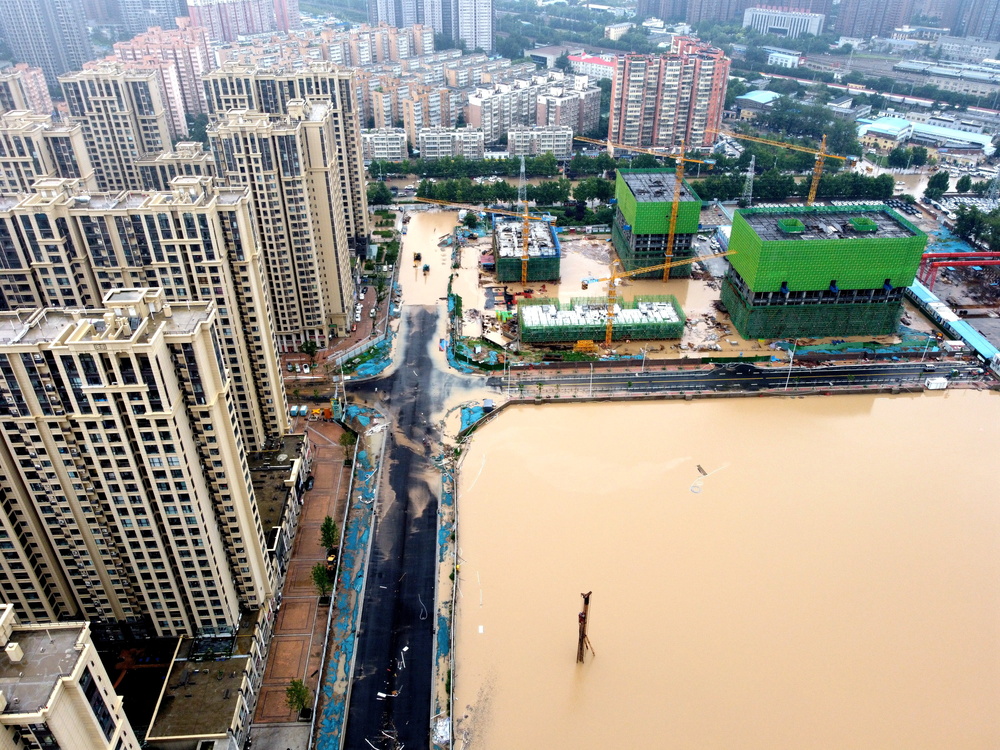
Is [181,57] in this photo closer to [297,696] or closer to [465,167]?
[465,167]

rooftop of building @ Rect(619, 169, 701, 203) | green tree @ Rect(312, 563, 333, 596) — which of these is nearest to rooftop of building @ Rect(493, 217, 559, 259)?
rooftop of building @ Rect(619, 169, 701, 203)

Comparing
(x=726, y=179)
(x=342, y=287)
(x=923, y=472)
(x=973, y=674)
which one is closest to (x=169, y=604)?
(x=342, y=287)

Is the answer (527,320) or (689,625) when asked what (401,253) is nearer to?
(527,320)

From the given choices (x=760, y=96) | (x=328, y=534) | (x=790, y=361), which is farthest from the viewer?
(x=760, y=96)

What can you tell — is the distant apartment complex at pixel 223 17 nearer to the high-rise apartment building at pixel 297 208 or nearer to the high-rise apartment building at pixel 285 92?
the high-rise apartment building at pixel 285 92

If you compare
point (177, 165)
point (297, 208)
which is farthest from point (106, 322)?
point (177, 165)

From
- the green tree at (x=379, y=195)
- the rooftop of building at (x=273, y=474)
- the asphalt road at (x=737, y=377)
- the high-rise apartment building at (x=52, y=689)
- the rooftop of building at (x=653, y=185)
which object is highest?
the high-rise apartment building at (x=52, y=689)

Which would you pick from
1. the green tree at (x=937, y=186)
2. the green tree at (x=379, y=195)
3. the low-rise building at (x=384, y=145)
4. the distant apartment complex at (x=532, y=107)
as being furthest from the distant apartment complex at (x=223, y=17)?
the green tree at (x=937, y=186)
